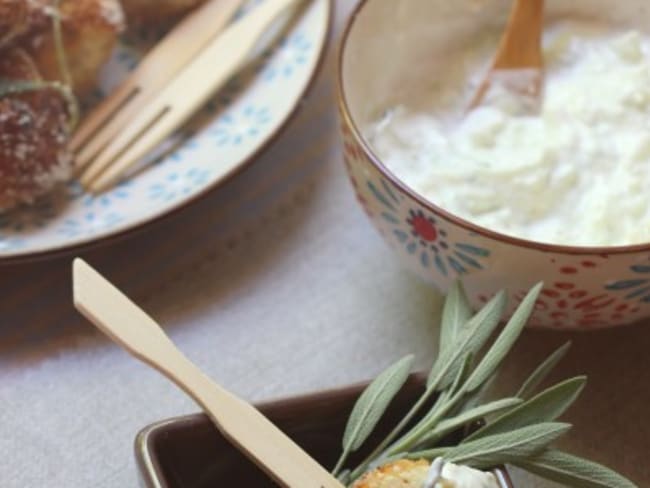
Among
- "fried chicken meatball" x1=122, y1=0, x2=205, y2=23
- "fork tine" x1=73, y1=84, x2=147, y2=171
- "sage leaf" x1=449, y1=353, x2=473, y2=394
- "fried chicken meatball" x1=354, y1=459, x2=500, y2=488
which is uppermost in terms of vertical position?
"fried chicken meatball" x1=122, y1=0, x2=205, y2=23

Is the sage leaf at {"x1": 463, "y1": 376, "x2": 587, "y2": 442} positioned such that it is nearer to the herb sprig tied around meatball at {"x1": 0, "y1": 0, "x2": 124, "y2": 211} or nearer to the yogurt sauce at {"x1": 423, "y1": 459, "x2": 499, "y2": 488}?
the yogurt sauce at {"x1": 423, "y1": 459, "x2": 499, "y2": 488}

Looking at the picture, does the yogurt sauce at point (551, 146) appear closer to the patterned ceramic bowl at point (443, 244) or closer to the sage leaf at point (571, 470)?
the patterned ceramic bowl at point (443, 244)

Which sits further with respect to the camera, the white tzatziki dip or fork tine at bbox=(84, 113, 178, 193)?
fork tine at bbox=(84, 113, 178, 193)

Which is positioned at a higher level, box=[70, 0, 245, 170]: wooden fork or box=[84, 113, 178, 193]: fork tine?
box=[70, 0, 245, 170]: wooden fork

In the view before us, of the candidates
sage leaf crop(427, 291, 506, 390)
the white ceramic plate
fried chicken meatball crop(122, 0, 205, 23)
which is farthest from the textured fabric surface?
fried chicken meatball crop(122, 0, 205, 23)

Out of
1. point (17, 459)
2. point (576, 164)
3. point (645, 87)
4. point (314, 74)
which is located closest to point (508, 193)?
point (576, 164)

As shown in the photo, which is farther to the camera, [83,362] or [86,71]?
[86,71]

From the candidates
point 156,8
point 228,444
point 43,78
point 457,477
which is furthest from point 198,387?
point 156,8

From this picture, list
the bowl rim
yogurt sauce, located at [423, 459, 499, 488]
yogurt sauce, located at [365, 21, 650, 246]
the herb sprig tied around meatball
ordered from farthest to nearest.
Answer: the herb sprig tied around meatball, yogurt sauce, located at [365, 21, 650, 246], the bowl rim, yogurt sauce, located at [423, 459, 499, 488]

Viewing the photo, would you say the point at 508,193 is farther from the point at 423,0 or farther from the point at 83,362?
the point at 83,362
